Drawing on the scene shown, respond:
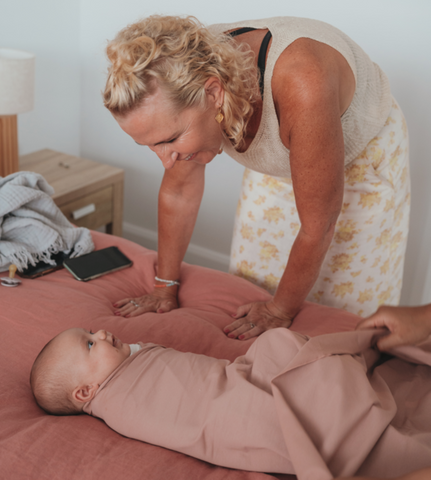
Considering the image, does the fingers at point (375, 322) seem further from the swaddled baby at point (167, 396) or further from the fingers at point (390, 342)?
the swaddled baby at point (167, 396)

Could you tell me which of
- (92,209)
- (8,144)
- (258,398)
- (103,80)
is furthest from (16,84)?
(258,398)

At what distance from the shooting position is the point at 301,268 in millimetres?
1270

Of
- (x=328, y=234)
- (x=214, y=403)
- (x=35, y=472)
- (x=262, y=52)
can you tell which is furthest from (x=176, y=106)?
(x=35, y=472)

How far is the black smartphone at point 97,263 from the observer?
1521mm

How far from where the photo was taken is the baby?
2.79ft

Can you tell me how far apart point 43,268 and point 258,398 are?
899 mm

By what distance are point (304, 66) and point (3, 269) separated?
1.03 m

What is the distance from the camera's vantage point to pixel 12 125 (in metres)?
2.08

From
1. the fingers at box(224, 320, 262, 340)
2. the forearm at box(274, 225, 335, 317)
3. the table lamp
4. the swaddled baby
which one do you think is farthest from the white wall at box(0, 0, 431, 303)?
the swaddled baby

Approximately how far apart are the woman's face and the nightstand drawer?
3.77 ft

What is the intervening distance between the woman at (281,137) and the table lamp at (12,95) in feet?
2.84

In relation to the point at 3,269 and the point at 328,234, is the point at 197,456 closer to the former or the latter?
the point at 328,234

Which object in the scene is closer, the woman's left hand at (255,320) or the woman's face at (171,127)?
the woman's face at (171,127)

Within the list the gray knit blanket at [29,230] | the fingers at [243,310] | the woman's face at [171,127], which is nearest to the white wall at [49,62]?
the gray knit blanket at [29,230]
